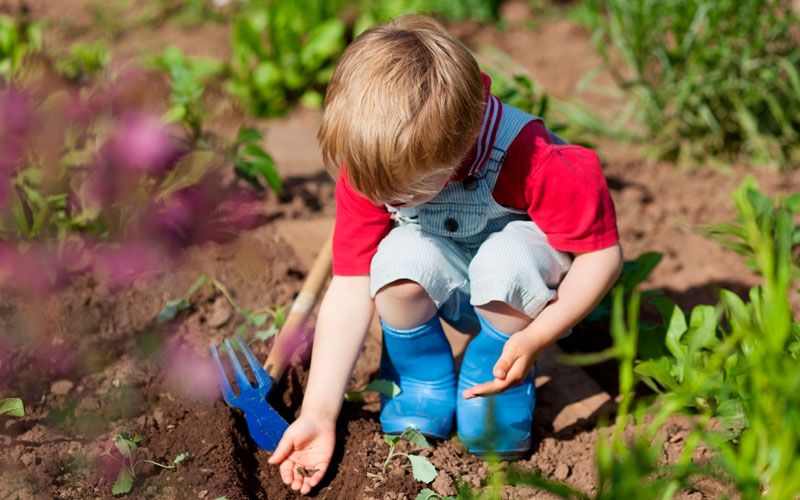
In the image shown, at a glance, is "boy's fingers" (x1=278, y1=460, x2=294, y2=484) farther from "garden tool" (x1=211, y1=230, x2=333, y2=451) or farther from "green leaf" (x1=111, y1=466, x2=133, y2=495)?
"green leaf" (x1=111, y1=466, x2=133, y2=495)

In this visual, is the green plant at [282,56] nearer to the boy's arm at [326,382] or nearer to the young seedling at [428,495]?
the boy's arm at [326,382]

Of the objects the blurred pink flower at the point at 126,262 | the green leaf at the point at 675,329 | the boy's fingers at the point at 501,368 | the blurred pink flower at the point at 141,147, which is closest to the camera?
the boy's fingers at the point at 501,368

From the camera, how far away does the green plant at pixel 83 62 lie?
2869mm

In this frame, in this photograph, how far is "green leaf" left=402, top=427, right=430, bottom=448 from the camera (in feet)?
5.54

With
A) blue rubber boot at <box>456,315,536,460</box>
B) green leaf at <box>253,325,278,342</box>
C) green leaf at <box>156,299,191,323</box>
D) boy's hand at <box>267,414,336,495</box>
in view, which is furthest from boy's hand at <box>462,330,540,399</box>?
green leaf at <box>156,299,191,323</box>

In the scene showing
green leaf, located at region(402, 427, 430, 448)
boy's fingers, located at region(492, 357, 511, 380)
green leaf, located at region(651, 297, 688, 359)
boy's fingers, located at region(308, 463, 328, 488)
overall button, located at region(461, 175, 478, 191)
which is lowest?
boy's fingers, located at region(308, 463, 328, 488)

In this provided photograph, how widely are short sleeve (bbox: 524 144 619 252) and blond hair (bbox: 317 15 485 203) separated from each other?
0.66 feet

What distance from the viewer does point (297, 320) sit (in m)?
1.93

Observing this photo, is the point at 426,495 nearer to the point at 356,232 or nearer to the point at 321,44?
the point at 356,232

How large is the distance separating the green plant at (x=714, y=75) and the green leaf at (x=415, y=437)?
168 cm

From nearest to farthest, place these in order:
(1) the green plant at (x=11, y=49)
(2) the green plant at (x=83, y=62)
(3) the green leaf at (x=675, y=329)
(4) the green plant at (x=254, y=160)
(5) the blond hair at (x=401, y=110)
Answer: (5) the blond hair at (x=401, y=110), (3) the green leaf at (x=675, y=329), (4) the green plant at (x=254, y=160), (1) the green plant at (x=11, y=49), (2) the green plant at (x=83, y=62)

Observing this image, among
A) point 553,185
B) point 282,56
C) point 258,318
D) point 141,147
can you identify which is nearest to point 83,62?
point 282,56

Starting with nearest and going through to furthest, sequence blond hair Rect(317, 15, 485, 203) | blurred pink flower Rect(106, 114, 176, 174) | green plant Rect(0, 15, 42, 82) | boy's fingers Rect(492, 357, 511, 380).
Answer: blond hair Rect(317, 15, 485, 203) < boy's fingers Rect(492, 357, 511, 380) < blurred pink flower Rect(106, 114, 176, 174) < green plant Rect(0, 15, 42, 82)

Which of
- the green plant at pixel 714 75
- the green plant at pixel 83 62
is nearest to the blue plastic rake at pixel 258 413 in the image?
the green plant at pixel 83 62
